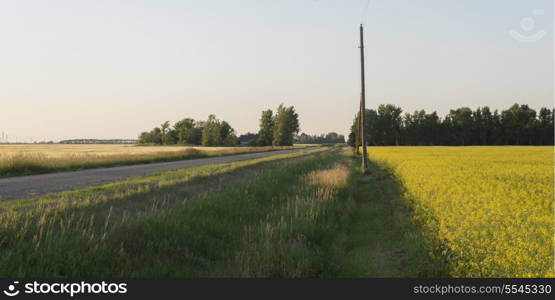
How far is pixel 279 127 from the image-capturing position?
115188mm

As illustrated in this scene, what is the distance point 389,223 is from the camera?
28.8 ft

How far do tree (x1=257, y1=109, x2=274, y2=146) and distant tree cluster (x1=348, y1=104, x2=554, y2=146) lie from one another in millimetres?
27715

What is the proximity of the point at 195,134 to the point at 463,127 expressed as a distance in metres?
92.2

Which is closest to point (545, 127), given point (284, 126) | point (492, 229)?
point (284, 126)

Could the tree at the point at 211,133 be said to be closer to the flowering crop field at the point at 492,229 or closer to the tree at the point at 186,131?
the tree at the point at 186,131

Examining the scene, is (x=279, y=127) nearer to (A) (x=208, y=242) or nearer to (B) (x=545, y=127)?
(B) (x=545, y=127)

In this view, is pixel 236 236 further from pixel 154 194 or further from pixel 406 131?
pixel 406 131

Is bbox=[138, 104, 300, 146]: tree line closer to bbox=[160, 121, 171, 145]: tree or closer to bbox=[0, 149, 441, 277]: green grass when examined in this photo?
bbox=[160, 121, 171, 145]: tree

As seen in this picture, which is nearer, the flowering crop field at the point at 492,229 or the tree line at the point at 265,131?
the flowering crop field at the point at 492,229

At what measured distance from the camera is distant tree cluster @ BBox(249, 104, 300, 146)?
11538 cm

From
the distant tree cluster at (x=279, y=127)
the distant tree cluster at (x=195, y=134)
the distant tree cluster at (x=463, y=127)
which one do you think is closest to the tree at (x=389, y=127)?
the distant tree cluster at (x=463, y=127)

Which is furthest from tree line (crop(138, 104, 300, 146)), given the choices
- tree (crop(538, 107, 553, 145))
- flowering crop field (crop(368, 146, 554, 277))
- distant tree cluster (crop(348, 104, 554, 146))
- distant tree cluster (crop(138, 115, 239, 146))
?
flowering crop field (crop(368, 146, 554, 277))

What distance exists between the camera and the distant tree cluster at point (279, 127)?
11538 cm

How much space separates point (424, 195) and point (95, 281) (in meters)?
8.73
